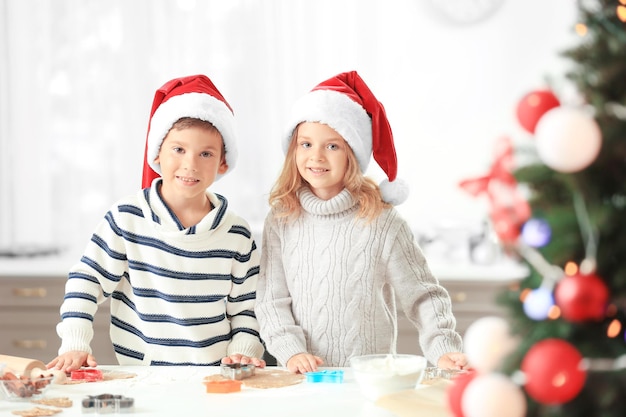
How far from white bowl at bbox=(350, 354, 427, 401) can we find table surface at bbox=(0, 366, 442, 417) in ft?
0.11

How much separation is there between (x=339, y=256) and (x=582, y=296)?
4.06 ft

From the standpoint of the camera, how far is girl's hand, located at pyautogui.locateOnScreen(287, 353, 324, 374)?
1789 mm

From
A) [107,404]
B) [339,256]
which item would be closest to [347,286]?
[339,256]

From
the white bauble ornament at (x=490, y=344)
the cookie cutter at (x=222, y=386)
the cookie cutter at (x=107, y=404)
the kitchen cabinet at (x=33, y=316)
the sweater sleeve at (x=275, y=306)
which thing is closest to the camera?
the white bauble ornament at (x=490, y=344)

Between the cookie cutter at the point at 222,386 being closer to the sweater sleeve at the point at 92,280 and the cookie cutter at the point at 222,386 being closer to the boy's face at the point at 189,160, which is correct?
the sweater sleeve at the point at 92,280

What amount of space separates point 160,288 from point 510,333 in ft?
4.23

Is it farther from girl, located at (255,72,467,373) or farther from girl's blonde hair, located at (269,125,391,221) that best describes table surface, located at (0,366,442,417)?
girl's blonde hair, located at (269,125,391,221)

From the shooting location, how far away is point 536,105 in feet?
3.04

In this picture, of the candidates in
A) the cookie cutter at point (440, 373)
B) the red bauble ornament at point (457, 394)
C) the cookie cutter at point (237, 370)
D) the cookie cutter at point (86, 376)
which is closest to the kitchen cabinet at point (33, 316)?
the cookie cutter at point (86, 376)

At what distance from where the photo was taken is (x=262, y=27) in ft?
13.5

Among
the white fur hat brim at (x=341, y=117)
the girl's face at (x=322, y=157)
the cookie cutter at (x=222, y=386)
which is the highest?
the white fur hat brim at (x=341, y=117)

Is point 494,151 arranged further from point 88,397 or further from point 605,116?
point 88,397

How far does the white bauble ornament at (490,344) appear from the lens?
0.94 metres

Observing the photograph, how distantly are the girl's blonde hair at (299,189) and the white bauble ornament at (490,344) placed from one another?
1.11 meters
